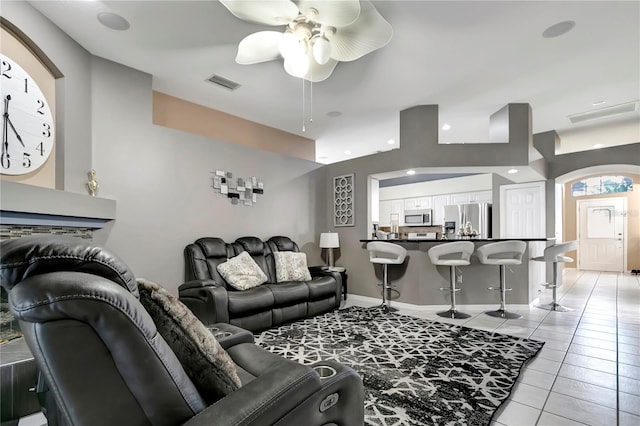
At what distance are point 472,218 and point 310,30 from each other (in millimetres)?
5885

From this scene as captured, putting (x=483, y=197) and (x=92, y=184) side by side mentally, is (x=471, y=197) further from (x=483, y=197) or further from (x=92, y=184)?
(x=92, y=184)

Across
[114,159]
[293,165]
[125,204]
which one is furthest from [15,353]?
[293,165]

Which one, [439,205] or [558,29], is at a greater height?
[558,29]

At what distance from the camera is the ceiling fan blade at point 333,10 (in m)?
1.94

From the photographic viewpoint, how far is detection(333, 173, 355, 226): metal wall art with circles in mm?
5238

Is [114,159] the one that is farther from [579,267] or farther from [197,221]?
[579,267]

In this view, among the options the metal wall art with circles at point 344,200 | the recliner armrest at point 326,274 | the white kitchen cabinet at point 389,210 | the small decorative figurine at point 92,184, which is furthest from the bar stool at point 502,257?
the small decorative figurine at point 92,184

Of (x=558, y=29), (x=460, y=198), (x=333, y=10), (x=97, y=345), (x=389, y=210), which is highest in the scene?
(x=558, y=29)

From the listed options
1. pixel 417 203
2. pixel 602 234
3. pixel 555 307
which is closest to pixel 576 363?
pixel 555 307

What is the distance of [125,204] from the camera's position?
10.8ft

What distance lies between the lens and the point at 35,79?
2482 millimetres

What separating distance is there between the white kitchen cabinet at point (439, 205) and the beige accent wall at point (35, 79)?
7.43m

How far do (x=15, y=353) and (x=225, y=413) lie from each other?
1.93 meters

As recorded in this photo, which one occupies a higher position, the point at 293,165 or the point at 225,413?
the point at 293,165
